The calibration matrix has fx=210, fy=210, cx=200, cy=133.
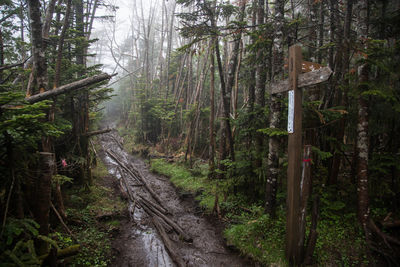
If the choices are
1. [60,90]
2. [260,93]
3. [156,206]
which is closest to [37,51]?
[60,90]

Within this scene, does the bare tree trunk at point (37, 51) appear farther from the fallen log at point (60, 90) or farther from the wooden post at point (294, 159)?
the wooden post at point (294, 159)

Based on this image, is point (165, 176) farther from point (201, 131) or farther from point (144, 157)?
point (144, 157)

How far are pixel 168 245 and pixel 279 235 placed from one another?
103 inches

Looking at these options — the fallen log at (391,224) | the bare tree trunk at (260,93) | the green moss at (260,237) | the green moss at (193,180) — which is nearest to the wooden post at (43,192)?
the green moss at (260,237)

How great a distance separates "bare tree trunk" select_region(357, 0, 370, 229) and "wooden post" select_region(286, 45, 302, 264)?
1.66 metres

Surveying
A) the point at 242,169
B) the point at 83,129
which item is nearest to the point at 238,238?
the point at 242,169

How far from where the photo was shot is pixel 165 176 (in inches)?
444

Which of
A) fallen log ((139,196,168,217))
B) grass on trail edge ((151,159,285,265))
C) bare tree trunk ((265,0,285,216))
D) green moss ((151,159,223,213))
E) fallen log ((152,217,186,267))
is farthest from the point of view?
green moss ((151,159,223,213))

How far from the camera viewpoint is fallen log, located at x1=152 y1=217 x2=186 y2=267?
14.9 feet

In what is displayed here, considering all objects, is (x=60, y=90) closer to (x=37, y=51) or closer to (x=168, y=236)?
(x=37, y=51)

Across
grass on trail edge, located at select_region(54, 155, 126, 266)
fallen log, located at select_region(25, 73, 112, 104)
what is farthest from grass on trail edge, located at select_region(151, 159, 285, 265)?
fallen log, located at select_region(25, 73, 112, 104)

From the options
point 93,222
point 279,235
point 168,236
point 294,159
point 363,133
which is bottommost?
point 168,236

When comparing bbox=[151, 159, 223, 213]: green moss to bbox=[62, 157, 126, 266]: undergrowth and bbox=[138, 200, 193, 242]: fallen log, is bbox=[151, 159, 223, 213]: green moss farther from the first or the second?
bbox=[62, 157, 126, 266]: undergrowth

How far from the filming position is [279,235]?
4723 millimetres
